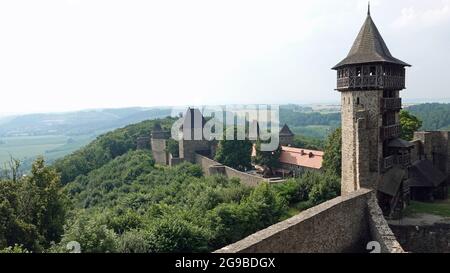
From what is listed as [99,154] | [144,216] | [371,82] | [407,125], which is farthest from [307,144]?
[144,216]

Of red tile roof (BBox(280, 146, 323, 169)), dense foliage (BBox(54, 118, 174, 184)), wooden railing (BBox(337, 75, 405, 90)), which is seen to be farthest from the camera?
dense foliage (BBox(54, 118, 174, 184))

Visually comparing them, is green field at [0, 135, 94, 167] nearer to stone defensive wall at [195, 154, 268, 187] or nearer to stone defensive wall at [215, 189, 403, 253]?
stone defensive wall at [195, 154, 268, 187]

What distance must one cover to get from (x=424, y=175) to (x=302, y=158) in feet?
47.1

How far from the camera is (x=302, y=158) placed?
39.0 meters

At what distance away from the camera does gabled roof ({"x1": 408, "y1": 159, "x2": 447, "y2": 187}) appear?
25.0 meters

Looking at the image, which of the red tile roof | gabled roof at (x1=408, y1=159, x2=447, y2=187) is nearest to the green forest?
gabled roof at (x1=408, y1=159, x2=447, y2=187)

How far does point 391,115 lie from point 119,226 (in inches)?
596

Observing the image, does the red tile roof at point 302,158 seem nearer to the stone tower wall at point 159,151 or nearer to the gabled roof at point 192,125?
the gabled roof at point 192,125

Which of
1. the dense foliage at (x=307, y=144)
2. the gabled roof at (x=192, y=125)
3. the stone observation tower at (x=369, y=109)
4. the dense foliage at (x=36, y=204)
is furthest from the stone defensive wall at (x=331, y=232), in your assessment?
the dense foliage at (x=307, y=144)

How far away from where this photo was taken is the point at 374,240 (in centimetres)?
1380

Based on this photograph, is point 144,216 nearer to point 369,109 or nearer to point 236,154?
point 369,109

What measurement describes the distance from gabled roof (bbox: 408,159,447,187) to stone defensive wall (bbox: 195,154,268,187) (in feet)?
30.7

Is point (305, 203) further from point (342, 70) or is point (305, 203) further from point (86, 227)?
point (86, 227)

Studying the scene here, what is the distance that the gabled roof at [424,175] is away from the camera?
2497cm
